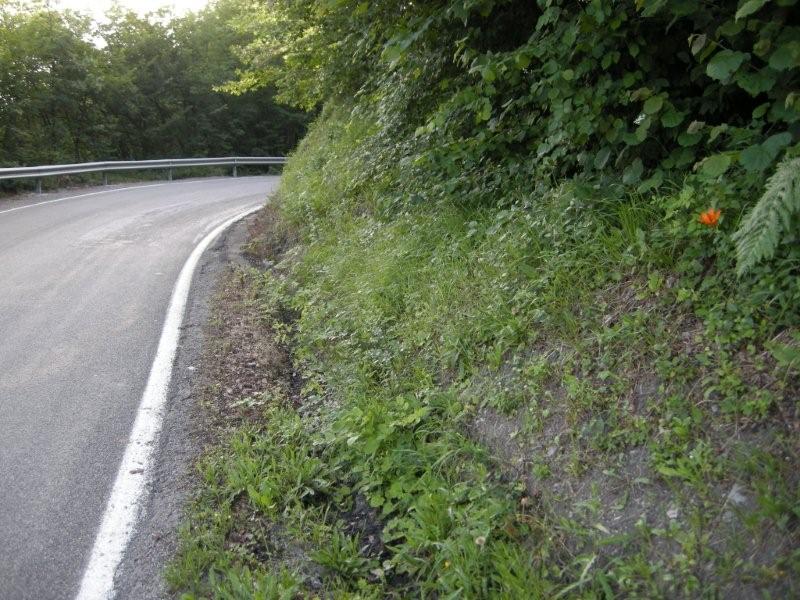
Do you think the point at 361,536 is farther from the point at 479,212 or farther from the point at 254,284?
the point at 254,284

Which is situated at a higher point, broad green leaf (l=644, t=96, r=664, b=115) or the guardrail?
broad green leaf (l=644, t=96, r=664, b=115)

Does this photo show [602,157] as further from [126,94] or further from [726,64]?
[126,94]

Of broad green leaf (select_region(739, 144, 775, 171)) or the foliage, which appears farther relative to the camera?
the foliage

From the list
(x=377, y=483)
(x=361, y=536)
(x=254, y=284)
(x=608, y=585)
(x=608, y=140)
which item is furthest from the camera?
(x=254, y=284)

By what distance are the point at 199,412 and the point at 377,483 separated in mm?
1774

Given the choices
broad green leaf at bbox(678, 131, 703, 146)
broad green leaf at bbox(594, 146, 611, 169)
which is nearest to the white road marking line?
broad green leaf at bbox(594, 146, 611, 169)

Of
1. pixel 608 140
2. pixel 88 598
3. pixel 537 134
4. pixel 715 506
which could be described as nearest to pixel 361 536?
pixel 88 598

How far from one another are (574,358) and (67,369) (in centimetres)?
436

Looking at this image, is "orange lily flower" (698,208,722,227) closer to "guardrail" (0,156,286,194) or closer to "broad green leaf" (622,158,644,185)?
"broad green leaf" (622,158,644,185)

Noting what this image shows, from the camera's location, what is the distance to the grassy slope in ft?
9.70

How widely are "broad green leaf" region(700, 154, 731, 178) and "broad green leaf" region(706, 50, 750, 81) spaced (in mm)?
420

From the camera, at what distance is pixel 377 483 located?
13.3 feet

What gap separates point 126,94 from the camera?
26.6 metres

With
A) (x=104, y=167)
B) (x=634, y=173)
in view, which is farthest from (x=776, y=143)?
(x=104, y=167)
